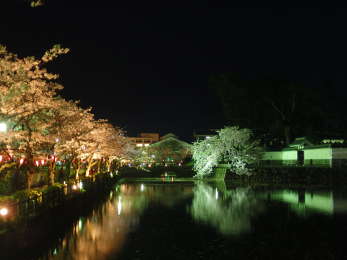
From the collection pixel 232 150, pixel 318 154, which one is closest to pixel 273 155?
pixel 232 150

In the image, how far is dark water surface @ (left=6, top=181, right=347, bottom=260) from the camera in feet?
40.2

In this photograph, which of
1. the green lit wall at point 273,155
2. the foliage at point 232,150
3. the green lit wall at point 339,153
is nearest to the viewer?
the green lit wall at point 339,153

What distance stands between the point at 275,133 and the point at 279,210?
39082mm

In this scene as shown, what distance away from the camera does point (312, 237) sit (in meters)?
14.7

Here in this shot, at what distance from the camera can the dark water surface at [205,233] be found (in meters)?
12.3

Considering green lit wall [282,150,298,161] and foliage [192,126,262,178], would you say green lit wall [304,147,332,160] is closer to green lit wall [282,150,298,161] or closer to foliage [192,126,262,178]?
green lit wall [282,150,298,161]

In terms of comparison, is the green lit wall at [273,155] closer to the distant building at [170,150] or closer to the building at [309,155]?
the building at [309,155]

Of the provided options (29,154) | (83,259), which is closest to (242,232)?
(83,259)

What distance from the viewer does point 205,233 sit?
51.2 feet

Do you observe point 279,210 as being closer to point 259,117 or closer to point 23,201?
point 23,201

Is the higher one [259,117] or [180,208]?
[259,117]

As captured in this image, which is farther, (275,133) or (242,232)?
(275,133)

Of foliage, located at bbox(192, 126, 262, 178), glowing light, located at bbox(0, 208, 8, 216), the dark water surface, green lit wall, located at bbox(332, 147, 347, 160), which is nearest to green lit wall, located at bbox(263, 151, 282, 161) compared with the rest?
Result: foliage, located at bbox(192, 126, 262, 178)

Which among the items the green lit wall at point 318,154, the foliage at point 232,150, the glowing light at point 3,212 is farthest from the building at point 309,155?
the glowing light at point 3,212
